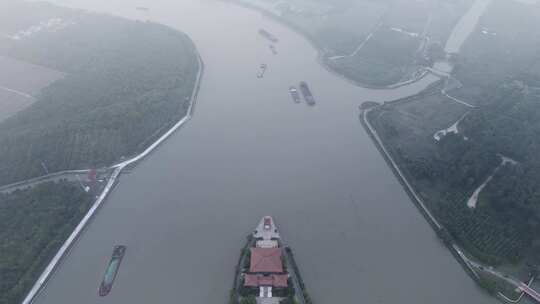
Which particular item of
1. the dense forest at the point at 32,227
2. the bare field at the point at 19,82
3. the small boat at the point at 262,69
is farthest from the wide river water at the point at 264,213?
the bare field at the point at 19,82

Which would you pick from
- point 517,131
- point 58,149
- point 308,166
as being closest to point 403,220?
point 308,166

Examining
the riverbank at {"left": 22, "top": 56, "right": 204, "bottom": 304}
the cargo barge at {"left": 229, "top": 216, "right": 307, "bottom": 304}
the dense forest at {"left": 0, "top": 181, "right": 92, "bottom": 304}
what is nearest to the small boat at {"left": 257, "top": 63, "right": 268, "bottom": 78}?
the riverbank at {"left": 22, "top": 56, "right": 204, "bottom": 304}

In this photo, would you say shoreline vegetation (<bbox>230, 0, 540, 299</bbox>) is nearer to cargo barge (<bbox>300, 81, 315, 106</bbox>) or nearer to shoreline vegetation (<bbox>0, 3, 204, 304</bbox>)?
cargo barge (<bbox>300, 81, 315, 106</bbox>)

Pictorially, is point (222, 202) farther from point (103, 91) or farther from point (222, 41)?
point (222, 41)

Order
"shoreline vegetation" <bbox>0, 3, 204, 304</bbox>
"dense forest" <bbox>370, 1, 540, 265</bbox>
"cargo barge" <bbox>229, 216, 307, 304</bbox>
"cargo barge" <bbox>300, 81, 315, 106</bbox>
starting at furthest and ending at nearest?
"cargo barge" <bbox>300, 81, 315, 106</bbox>, "dense forest" <bbox>370, 1, 540, 265</bbox>, "shoreline vegetation" <bbox>0, 3, 204, 304</bbox>, "cargo barge" <bbox>229, 216, 307, 304</bbox>

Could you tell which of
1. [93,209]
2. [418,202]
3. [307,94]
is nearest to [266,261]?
[418,202]

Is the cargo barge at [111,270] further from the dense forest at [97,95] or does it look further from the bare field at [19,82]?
the bare field at [19,82]
